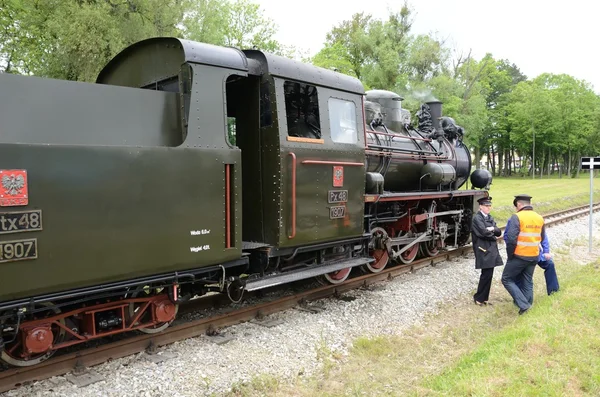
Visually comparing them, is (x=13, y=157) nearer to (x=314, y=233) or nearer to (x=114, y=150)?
(x=114, y=150)

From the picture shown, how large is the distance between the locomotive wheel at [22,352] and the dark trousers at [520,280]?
595 cm

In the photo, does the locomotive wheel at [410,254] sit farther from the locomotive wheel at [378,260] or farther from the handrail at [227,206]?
the handrail at [227,206]

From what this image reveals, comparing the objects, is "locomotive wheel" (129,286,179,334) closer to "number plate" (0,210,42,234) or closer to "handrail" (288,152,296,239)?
"number plate" (0,210,42,234)

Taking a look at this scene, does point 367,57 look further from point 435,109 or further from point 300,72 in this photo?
point 300,72

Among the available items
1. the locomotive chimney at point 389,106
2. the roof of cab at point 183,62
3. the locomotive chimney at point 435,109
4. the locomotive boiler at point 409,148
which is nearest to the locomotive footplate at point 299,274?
the locomotive boiler at point 409,148

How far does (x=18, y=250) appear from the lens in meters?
3.64

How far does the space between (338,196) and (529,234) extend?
9.23 ft

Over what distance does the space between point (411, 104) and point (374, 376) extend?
23487 millimetres

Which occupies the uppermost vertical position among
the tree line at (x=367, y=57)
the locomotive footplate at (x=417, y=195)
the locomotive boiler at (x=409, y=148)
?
the tree line at (x=367, y=57)

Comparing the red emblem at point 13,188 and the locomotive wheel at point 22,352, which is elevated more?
the red emblem at point 13,188

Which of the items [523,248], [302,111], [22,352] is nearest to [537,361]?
[523,248]

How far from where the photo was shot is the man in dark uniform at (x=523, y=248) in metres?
6.61

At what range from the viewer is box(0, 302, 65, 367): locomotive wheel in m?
4.12

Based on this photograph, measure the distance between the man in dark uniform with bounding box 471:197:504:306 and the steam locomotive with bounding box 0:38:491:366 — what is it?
5.42 feet
